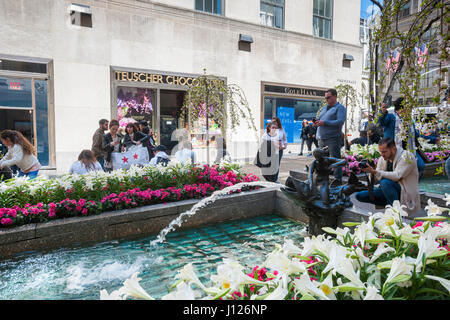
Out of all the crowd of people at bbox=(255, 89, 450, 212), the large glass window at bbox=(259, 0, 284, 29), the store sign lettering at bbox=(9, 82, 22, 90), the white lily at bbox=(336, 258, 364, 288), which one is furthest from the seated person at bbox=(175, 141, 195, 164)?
the large glass window at bbox=(259, 0, 284, 29)

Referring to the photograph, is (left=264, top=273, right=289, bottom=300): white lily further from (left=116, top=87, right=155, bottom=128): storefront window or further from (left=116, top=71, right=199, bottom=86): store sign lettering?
(left=116, top=87, right=155, bottom=128): storefront window

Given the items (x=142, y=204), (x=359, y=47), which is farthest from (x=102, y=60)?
(x=359, y=47)

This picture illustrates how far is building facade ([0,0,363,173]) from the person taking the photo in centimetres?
1109

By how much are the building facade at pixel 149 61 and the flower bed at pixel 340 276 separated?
11.6m

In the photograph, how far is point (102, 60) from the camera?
1202 centimetres

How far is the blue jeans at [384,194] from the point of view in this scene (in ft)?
15.2

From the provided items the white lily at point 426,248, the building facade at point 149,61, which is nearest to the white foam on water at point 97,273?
the white lily at point 426,248

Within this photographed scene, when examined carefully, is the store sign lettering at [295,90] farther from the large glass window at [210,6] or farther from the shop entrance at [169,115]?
the shop entrance at [169,115]

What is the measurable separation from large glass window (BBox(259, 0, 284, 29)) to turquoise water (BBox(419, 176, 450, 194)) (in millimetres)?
10383

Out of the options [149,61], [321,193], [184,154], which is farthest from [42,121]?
[321,193]

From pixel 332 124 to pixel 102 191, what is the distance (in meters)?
4.39
